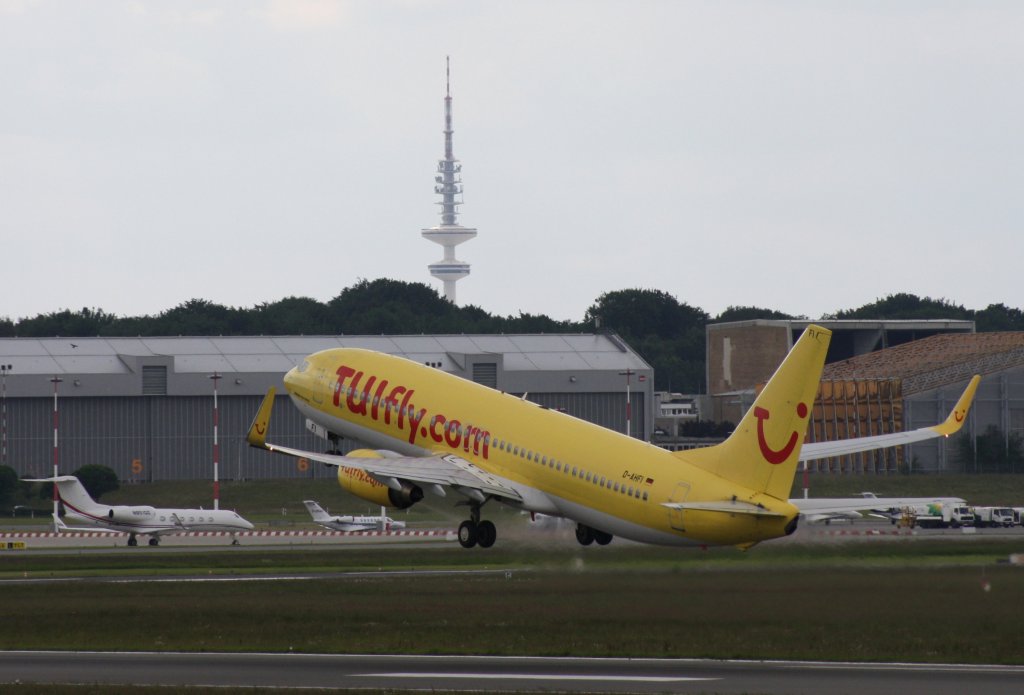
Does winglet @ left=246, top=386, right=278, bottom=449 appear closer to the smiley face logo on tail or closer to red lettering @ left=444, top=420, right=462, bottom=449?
red lettering @ left=444, top=420, right=462, bottom=449

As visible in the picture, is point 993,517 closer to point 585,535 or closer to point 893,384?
point 893,384

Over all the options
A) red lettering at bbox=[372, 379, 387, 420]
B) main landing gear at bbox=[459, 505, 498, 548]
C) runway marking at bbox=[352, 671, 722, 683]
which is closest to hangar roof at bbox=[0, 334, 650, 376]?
red lettering at bbox=[372, 379, 387, 420]

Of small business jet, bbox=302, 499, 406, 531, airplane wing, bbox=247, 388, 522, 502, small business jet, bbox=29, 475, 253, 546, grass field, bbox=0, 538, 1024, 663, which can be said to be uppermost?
airplane wing, bbox=247, 388, 522, 502

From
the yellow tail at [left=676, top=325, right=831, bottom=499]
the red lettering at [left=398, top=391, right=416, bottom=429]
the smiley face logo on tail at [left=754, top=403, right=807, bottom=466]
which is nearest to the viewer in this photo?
the yellow tail at [left=676, top=325, right=831, bottom=499]

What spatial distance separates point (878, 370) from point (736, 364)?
63.5 ft

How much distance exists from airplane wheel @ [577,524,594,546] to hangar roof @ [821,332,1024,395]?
86.6 metres

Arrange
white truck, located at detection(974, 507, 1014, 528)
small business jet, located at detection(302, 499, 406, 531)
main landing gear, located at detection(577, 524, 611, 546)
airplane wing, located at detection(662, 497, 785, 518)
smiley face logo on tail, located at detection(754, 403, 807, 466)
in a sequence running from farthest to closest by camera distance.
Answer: small business jet, located at detection(302, 499, 406, 531)
white truck, located at detection(974, 507, 1014, 528)
main landing gear, located at detection(577, 524, 611, 546)
airplane wing, located at detection(662, 497, 785, 518)
smiley face logo on tail, located at detection(754, 403, 807, 466)

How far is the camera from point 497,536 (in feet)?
197

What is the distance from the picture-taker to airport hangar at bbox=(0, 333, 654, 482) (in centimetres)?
13612

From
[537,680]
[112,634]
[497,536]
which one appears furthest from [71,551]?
[537,680]

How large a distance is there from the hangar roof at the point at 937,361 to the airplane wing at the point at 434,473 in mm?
88101

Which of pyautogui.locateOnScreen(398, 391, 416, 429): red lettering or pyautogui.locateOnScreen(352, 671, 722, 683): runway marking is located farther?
pyautogui.locateOnScreen(398, 391, 416, 429): red lettering

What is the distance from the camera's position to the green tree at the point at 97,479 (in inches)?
5089

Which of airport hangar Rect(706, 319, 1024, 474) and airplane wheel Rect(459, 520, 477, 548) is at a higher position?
airport hangar Rect(706, 319, 1024, 474)
